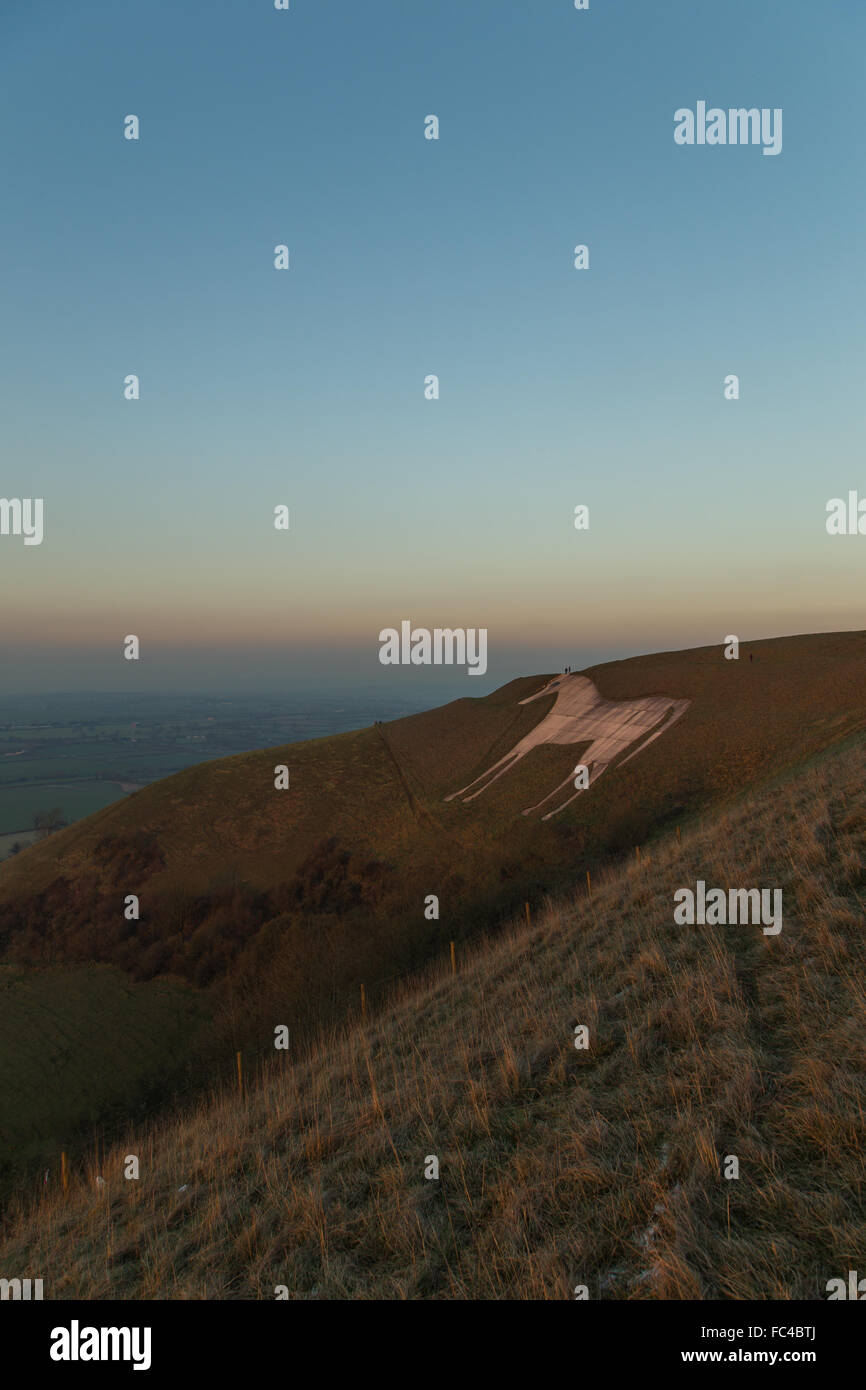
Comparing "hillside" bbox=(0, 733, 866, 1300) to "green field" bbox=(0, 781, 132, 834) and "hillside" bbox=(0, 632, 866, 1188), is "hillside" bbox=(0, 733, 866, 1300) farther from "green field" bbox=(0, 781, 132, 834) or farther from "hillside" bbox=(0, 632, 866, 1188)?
"green field" bbox=(0, 781, 132, 834)

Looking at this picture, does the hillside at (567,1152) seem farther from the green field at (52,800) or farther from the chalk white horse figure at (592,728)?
the green field at (52,800)

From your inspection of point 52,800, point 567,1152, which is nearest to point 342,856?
point 567,1152

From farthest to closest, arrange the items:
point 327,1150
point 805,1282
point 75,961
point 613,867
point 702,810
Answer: point 75,961, point 702,810, point 613,867, point 327,1150, point 805,1282

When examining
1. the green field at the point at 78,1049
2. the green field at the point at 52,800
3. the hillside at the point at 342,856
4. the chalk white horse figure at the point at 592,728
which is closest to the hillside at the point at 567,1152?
the green field at the point at 78,1049

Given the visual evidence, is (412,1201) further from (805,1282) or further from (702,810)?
(702,810)

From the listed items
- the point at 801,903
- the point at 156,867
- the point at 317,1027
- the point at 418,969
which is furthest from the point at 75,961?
the point at 801,903

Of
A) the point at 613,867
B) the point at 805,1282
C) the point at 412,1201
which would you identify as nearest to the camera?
the point at 805,1282

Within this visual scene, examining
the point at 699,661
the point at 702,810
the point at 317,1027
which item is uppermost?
the point at 699,661
